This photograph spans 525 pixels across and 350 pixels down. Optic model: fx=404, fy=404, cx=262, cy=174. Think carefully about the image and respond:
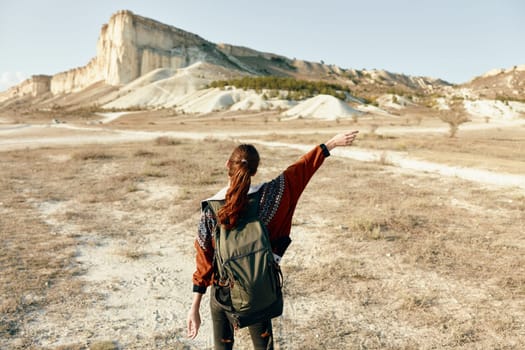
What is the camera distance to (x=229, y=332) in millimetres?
2488

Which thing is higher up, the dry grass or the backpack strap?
the backpack strap

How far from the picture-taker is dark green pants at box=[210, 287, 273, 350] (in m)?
2.37

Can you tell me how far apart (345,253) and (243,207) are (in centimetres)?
454

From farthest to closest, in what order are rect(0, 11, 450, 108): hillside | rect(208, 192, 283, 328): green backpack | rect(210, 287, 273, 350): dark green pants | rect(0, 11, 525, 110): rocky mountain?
rect(0, 11, 450, 108): hillside < rect(0, 11, 525, 110): rocky mountain < rect(210, 287, 273, 350): dark green pants < rect(208, 192, 283, 328): green backpack

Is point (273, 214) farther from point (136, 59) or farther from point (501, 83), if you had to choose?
point (501, 83)

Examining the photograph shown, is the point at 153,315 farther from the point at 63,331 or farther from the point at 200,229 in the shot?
the point at 200,229

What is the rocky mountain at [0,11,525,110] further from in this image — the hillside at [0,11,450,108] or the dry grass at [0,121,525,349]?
the dry grass at [0,121,525,349]

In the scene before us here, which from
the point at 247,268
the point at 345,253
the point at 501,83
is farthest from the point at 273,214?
the point at 501,83

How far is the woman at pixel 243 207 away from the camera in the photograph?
2115 mm

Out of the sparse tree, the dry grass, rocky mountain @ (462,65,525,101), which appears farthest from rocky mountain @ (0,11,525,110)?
the dry grass

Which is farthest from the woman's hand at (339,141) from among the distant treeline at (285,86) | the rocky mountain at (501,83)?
the rocky mountain at (501,83)

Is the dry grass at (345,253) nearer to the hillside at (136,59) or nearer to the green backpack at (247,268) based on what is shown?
the green backpack at (247,268)

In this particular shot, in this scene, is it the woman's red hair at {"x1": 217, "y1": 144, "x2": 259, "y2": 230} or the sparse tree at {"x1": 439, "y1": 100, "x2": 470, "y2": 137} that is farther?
the sparse tree at {"x1": 439, "y1": 100, "x2": 470, "y2": 137}

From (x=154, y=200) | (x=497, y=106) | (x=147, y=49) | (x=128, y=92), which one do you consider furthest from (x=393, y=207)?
(x=147, y=49)
